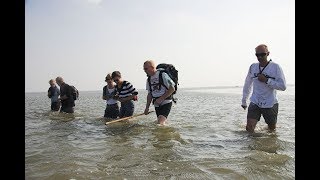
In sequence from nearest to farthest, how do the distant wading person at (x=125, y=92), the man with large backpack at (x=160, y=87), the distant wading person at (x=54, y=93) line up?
1. the man with large backpack at (x=160, y=87)
2. the distant wading person at (x=125, y=92)
3. the distant wading person at (x=54, y=93)

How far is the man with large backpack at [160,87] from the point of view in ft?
26.3

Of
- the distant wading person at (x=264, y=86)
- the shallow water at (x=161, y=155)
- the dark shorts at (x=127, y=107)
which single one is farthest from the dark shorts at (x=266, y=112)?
the dark shorts at (x=127, y=107)

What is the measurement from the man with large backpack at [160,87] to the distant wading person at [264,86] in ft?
6.54

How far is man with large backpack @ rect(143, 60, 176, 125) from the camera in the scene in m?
8.03

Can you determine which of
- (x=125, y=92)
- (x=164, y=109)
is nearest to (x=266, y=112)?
(x=164, y=109)

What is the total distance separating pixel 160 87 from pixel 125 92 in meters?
2.16

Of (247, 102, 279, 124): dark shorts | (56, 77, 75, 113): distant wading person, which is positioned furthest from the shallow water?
(56, 77, 75, 113): distant wading person

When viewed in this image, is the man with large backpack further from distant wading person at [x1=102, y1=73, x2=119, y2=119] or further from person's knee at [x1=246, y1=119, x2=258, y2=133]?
distant wading person at [x1=102, y1=73, x2=119, y2=119]

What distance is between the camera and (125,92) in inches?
392

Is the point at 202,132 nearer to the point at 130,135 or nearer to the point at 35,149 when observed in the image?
the point at 130,135

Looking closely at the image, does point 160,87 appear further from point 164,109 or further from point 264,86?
point 264,86

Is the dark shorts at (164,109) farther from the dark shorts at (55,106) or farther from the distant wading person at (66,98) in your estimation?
the dark shorts at (55,106)
